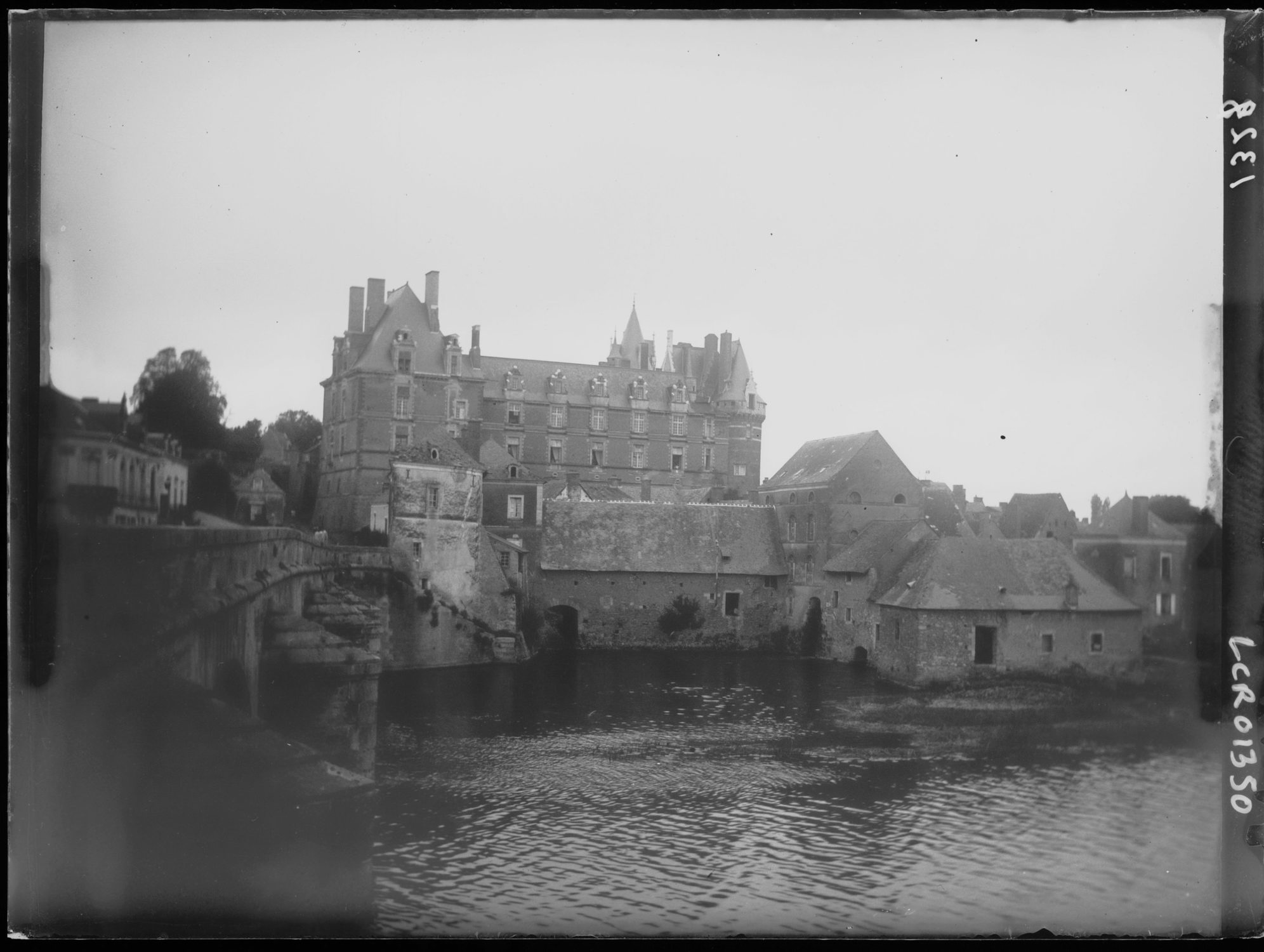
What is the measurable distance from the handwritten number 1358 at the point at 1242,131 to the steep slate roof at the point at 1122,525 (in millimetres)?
2707

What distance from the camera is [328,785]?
249 inches

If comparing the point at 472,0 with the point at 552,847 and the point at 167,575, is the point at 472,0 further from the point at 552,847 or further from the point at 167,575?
the point at 552,847

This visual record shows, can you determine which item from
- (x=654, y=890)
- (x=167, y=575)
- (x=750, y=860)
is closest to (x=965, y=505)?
(x=750, y=860)

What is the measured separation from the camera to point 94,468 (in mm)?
6238

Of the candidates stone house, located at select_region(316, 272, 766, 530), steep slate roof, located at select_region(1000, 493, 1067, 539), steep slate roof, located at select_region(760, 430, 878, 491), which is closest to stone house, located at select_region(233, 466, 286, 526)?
stone house, located at select_region(316, 272, 766, 530)

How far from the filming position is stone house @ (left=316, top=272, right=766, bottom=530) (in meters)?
7.92

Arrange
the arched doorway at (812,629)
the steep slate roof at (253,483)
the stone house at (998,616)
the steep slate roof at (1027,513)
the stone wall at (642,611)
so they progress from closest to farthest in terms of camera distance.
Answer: the steep slate roof at (253,483) → the stone house at (998,616) → the steep slate roof at (1027,513) → the arched doorway at (812,629) → the stone wall at (642,611)

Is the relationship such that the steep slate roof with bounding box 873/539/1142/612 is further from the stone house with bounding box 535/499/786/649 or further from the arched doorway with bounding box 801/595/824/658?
the stone house with bounding box 535/499/786/649

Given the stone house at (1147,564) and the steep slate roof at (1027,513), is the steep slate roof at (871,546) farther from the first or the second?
the stone house at (1147,564)

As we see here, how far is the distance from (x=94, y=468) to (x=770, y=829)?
20.3 feet

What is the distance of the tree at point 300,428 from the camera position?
7.39 metres

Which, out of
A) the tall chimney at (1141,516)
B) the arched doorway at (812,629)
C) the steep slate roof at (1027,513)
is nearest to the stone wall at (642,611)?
the arched doorway at (812,629)

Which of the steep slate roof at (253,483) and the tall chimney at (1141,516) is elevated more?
the steep slate roof at (253,483)

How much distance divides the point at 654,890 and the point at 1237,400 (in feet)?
19.9
